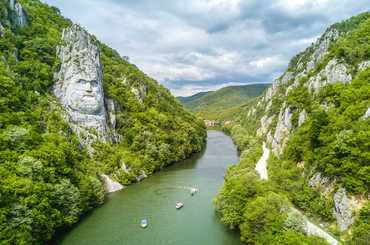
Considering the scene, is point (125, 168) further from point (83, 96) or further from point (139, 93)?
point (139, 93)

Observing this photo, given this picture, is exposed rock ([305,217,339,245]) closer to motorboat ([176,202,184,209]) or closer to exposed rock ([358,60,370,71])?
motorboat ([176,202,184,209])

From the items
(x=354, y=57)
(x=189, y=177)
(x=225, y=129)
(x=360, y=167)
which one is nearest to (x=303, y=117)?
(x=354, y=57)

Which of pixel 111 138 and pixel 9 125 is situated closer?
pixel 9 125

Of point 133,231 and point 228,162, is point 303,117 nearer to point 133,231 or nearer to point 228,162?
point 228,162

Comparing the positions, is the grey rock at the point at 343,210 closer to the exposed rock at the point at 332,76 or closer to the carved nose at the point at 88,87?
the exposed rock at the point at 332,76

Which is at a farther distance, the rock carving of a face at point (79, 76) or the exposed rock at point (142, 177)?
the rock carving of a face at point (79, 76)

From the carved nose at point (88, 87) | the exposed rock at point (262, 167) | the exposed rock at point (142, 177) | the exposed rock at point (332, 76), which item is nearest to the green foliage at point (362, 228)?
the exposed rock at point (262, 167)
